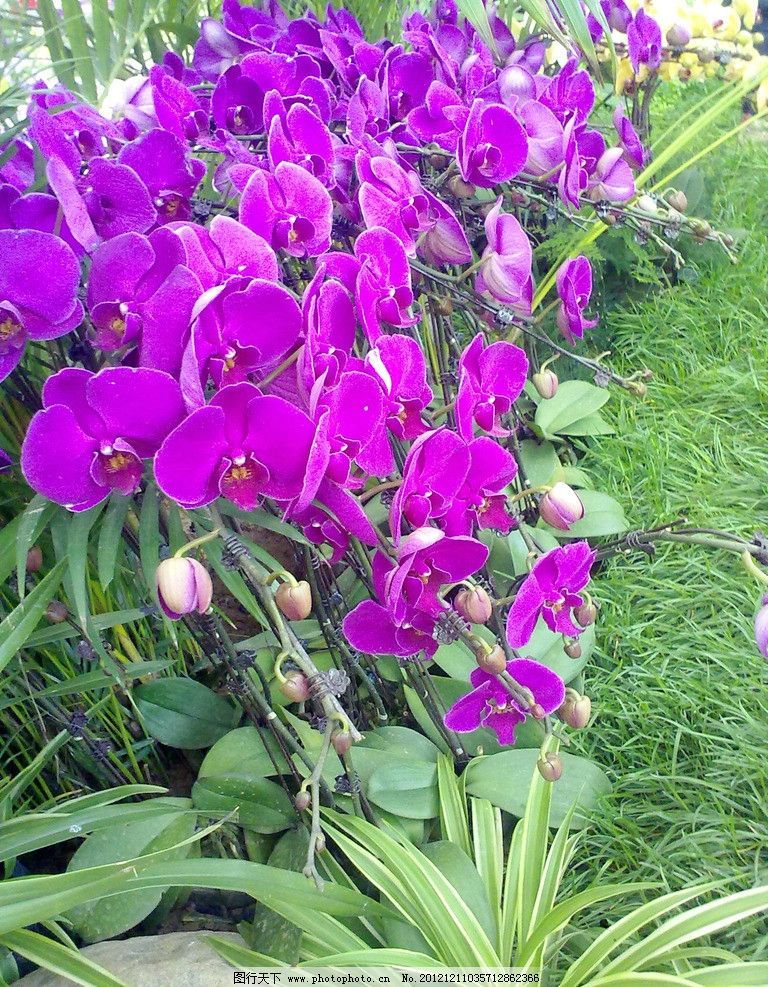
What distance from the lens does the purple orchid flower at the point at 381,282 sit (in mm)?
557

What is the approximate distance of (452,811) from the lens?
0.86 metres

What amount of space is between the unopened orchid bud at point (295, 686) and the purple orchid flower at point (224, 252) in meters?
0.25

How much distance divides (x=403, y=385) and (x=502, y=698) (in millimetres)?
319

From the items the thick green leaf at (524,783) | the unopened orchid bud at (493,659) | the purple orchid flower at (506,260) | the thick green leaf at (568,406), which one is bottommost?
the thick green leaf at (524,783)

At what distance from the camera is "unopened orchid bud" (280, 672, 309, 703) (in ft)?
1.66

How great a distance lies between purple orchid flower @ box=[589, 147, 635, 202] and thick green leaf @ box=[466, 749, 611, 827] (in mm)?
657

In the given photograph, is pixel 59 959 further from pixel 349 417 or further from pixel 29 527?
pixel 349 417

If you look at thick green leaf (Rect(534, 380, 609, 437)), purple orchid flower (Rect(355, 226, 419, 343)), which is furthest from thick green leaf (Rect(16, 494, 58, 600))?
thick green leaf (Rect(534, 380, 609, 437))

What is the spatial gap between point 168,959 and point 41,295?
2.04ft

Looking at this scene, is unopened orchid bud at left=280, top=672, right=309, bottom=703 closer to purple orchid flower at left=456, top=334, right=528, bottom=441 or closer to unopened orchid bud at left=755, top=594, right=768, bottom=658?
purple orchid flower at left=456, top=334, right=528, bottom=441

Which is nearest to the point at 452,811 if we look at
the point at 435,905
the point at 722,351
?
the point at 435,905

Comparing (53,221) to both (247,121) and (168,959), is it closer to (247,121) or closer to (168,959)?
(247,121)

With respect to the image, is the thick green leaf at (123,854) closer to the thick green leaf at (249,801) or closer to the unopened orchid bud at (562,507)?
the thick green leaf at (249,801)

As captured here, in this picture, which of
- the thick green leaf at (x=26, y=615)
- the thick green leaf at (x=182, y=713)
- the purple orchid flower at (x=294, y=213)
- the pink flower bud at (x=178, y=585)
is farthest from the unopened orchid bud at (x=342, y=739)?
the thick green leaf at (x=182, y=713)
